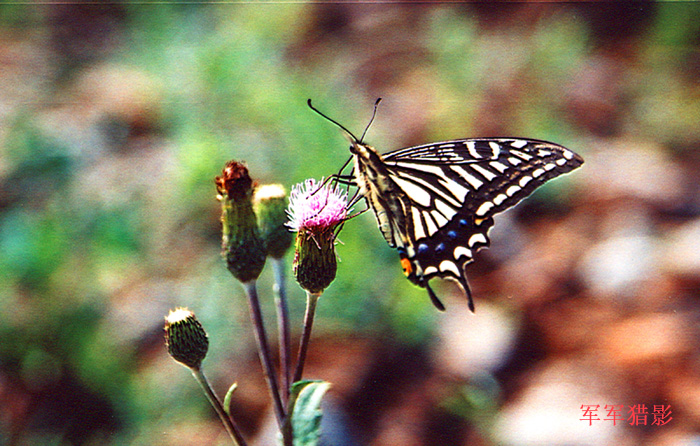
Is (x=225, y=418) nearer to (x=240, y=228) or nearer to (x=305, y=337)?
(x=305, y=337)

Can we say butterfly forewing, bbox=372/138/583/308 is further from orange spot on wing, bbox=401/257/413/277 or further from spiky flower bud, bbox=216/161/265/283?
spiky flower bud, bbox=216/161/265/283

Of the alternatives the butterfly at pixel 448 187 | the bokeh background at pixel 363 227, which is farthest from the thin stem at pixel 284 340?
the bokeh background at pixel 363 227

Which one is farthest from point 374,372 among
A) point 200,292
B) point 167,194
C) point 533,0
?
point 533,0

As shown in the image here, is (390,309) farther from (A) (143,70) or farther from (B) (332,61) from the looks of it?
(A) (143,70)

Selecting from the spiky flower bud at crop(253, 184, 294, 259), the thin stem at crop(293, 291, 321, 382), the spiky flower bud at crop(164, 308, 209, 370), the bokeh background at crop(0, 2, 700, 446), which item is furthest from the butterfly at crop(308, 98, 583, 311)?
the bokeh background at crop(0, 2, 700, 446)

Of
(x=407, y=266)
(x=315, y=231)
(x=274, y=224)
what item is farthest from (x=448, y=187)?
(x=274, y=224)

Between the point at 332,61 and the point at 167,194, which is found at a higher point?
the point at 332,61
